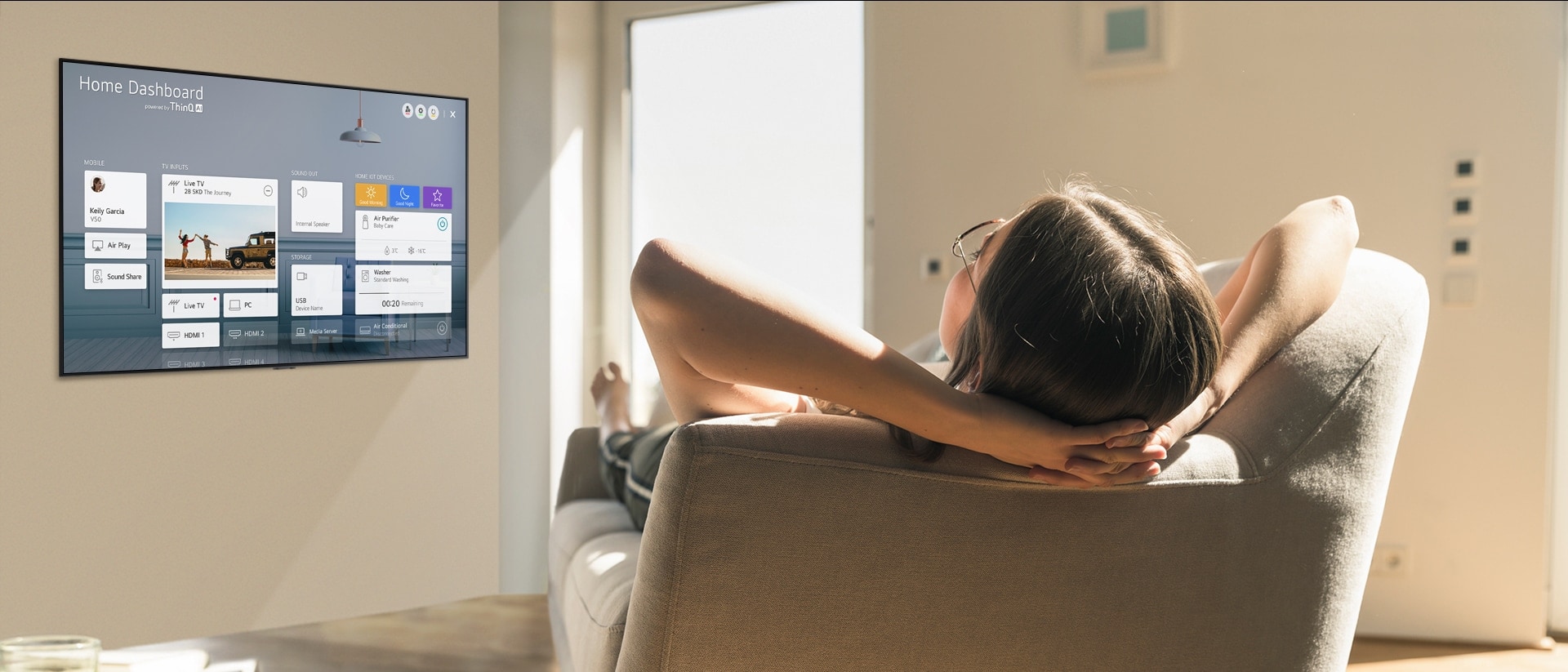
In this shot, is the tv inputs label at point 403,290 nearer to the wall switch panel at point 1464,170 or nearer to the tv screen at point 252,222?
the tv screen at point 252,222

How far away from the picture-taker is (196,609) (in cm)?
261

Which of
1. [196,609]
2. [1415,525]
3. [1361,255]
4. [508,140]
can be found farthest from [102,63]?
[1415,525]

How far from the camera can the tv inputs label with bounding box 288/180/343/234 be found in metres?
2.71

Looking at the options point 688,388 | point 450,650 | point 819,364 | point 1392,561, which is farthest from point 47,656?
point 1392,561

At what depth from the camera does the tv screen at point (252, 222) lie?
240 centimetres

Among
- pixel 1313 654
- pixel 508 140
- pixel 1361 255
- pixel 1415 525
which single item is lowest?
pixel 1415 525

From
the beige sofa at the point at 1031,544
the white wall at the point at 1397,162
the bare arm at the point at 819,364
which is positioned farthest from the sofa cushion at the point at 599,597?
the white wall at the point at 1397,162

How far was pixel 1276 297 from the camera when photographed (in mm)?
1028

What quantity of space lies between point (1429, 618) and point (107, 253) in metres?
3.55

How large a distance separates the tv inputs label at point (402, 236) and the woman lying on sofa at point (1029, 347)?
2.24 m

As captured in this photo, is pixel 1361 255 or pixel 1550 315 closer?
pixel 1361 255

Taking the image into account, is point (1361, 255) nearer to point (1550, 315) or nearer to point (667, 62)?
point (1550, 315)

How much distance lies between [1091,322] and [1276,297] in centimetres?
32

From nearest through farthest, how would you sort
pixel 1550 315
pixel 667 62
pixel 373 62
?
pixel 1550 315
pixel 373 62
pixel 667 62
